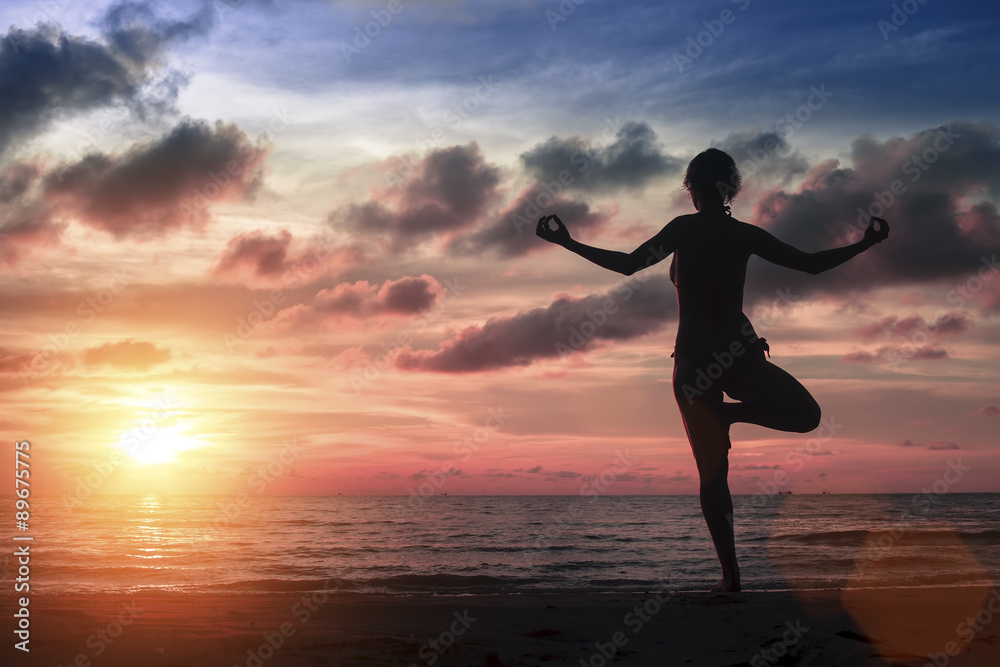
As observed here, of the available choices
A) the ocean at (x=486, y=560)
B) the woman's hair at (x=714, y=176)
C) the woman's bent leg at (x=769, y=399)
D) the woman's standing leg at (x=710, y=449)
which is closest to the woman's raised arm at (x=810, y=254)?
the woman's hair at (x=714, y=176)

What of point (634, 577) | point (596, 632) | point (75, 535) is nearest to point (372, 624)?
point (596, 632)

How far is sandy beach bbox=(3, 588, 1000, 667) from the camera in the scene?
13.8 feet

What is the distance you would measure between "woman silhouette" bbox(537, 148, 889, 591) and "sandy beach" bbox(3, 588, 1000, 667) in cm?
84

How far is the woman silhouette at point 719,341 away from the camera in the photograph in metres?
5.44

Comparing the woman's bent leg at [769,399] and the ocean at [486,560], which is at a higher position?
the woman's bent leg at [769,399]

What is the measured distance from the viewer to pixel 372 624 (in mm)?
5977

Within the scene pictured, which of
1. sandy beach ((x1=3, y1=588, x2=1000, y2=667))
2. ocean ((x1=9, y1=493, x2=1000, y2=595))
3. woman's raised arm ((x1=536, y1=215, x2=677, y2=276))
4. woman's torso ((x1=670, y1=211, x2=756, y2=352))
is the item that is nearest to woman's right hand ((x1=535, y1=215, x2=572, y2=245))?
woman's raised arm ((x1=536, y1=215, x2=677, y2=276))

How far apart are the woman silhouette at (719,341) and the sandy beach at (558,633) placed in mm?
839

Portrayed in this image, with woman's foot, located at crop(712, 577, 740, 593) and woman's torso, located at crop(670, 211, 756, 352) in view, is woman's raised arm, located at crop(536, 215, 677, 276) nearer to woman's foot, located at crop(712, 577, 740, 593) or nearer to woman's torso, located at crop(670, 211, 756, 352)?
woman's torso, located at crop(670, 211, 756, 352)

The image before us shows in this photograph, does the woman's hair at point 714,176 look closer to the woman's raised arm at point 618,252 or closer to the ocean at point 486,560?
the woman's raised arm at point 618,252

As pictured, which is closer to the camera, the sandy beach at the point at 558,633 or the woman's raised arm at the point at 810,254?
the sandy beach at the point at 558,633

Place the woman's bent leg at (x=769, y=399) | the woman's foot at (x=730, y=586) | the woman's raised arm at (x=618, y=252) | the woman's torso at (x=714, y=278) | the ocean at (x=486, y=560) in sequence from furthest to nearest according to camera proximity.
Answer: the ocean at (x=486, y=560) → the woman's foot at (x=730, y=586) → the woman's torso at (x=714, y=278) → the woman's bent leg at (x=769, y=399) → the woman's raised arm at (x=618, y=252)

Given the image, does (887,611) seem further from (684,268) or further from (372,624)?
(372,624)

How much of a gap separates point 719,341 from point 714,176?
130cm
